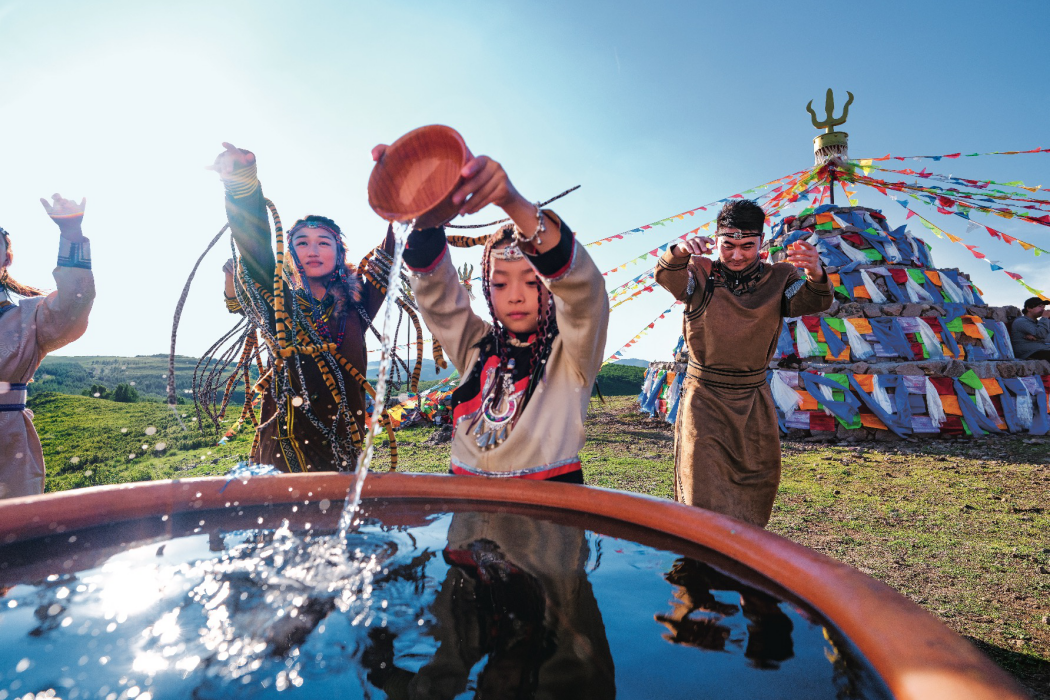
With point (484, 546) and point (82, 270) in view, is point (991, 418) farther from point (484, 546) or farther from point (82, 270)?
point (82, 270)

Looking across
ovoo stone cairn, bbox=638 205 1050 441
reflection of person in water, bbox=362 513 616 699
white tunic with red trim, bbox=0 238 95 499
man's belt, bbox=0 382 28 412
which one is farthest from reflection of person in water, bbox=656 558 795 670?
ovoo stone cairn, bbox=638 205 1050 441

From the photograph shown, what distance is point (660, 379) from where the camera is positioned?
854 centimetres

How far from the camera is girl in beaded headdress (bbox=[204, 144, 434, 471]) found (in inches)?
83.4

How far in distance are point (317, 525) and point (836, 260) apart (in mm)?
8384

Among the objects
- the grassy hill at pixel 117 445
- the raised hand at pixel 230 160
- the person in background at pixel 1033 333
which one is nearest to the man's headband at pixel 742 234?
the raised hand at pixel 230 160

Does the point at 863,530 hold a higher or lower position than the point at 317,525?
lower

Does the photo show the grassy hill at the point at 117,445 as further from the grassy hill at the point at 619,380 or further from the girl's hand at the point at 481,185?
the grassy hill at the point at 619,380

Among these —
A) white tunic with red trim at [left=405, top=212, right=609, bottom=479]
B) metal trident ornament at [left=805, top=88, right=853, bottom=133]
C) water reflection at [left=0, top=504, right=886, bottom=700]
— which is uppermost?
metal trident ornament at [left=805, top=88, right=853, bottom=133]

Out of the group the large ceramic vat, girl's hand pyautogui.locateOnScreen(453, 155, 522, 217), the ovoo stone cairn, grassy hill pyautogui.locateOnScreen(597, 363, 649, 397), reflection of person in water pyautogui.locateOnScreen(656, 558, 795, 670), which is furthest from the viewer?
grassy hill pyautogui.locateOnScreen(597, 363, 649, 397)

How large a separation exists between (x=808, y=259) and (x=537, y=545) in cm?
184

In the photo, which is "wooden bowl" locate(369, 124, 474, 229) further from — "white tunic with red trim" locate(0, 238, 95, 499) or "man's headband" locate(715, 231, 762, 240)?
"white tunic with red trim" locate(0, 238, 95, 499)

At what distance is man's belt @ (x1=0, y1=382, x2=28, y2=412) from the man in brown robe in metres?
2.90

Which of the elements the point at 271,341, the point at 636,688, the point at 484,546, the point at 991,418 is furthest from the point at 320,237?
the point at 991,418

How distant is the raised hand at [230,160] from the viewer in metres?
2.01
